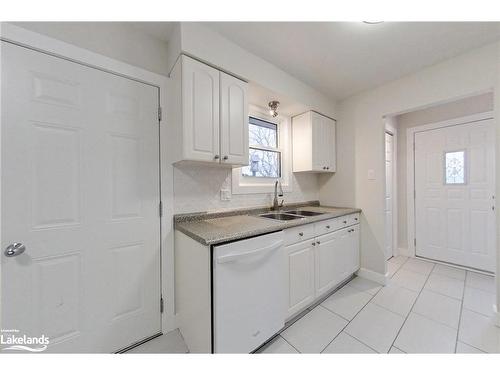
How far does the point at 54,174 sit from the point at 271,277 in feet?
4.98

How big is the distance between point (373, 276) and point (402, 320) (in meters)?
0.73

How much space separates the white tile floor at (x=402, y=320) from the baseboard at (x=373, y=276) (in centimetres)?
7

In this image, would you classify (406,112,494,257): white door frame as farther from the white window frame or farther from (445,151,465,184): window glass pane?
the white window frame

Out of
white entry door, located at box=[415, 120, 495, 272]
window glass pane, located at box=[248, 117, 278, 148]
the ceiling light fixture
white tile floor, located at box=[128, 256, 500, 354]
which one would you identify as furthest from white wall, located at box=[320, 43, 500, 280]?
white entry door, located at box=[415, 120, 495, 272]

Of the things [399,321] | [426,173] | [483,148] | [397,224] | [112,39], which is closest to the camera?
[112,39]

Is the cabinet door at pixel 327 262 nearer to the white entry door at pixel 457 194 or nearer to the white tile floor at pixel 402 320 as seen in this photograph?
the white tile floor at pixel 402 320

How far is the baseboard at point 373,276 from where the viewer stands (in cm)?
221

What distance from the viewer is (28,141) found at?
1.06 m

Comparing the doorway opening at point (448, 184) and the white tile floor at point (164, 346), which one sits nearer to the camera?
the white tile floor at point (164, 346)

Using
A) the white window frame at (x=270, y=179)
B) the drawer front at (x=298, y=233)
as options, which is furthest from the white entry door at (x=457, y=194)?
the drawer front at (x=298, y=233)

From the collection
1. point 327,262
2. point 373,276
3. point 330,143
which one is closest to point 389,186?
point 330,143

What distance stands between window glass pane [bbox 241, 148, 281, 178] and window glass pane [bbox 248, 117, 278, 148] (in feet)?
0.35
